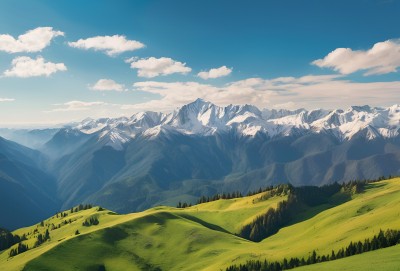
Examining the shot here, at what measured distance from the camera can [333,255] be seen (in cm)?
→ 11169

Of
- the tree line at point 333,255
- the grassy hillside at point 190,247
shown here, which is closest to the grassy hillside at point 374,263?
the tree line at point 333,255

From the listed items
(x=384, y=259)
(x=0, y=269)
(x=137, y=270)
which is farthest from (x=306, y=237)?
Result: (x=0, y=269)

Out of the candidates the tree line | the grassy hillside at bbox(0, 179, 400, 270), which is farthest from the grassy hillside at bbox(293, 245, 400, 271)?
the grassy hillside at bbox(0, 179, 400, 270)

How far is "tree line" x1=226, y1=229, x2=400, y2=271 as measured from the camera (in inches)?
3994

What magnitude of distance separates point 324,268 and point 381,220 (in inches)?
1954

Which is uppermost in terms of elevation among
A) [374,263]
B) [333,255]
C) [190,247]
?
[374,263]

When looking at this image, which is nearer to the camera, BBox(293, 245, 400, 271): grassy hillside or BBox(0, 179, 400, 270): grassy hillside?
BBox(293, 245, 400, 271): grassy hillside

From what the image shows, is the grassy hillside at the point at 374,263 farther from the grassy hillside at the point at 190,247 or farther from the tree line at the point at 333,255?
the grassy hillside at the point at 190,247

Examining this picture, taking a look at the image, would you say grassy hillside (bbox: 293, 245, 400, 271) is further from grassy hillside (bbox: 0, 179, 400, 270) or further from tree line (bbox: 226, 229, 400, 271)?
grassy hillside (bbox: 0, 179, 400, 270)

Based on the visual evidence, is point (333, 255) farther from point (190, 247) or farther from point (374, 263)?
point (190, 247)

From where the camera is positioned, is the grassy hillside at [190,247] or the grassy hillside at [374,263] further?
the grassy hillside at [190,247]

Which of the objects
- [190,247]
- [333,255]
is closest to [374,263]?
[333,255]

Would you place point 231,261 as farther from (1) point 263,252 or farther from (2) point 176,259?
(2) point 176,259

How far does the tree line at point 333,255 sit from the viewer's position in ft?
333
